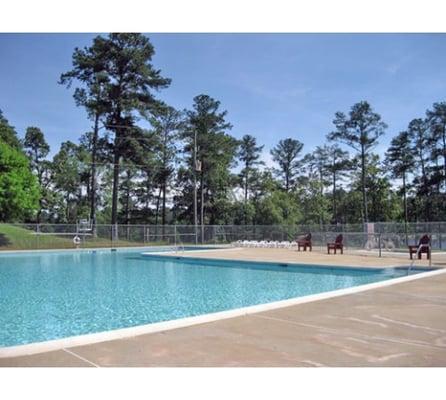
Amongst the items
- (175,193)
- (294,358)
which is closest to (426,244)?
(294,358)

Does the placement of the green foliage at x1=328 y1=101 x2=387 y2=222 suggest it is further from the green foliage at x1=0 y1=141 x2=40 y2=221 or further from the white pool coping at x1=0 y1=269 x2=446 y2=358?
the white pool coping at x1=0 y1=269 x2=446 y2=358

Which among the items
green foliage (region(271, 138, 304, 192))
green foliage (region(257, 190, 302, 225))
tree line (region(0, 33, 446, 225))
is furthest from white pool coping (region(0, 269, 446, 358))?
green foliage (region(271, 138, 304, 192))

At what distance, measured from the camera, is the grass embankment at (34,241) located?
898 inches

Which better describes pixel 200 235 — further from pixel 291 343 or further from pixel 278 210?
pixel 291 343

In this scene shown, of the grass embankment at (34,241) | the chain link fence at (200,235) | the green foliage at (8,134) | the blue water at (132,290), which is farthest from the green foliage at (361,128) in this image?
the green foliage at (8,134)

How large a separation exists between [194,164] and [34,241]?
35.2ft

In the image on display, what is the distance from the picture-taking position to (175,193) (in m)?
36.2

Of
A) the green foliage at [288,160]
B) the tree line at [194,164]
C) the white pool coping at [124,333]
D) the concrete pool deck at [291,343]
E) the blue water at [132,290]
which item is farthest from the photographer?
the green foliage at [288,160]

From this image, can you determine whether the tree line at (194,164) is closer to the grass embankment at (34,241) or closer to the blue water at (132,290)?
the grass embankment at (34,241)

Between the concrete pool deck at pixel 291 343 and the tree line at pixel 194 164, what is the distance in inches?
911

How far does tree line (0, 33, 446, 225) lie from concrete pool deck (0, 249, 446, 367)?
23.1 m

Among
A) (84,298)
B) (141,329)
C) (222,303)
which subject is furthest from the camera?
(84,298)
